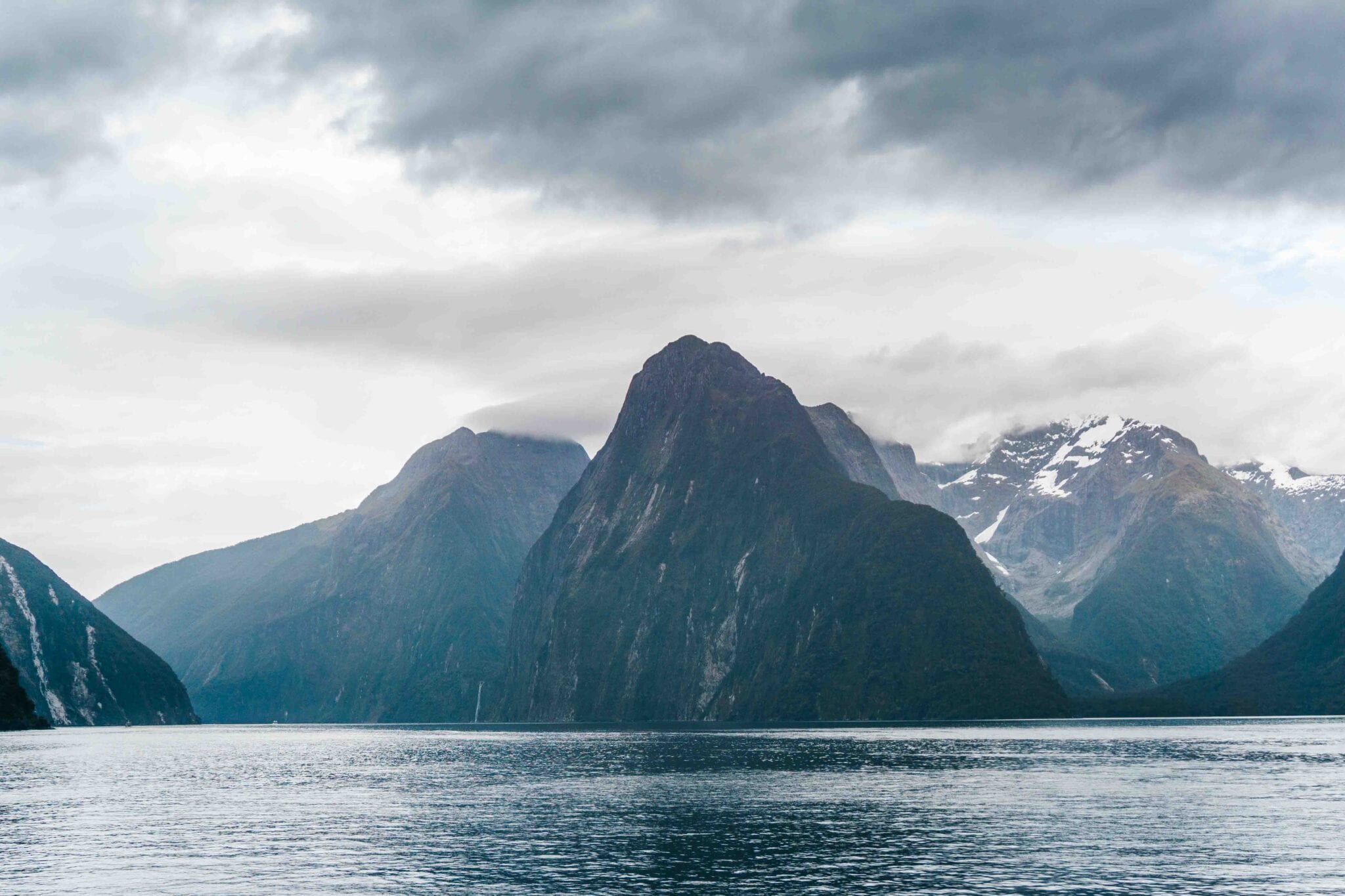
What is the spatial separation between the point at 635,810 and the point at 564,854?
30500mm

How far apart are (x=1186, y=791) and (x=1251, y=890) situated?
62.6 m

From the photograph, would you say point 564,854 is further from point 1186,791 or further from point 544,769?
point 544,769

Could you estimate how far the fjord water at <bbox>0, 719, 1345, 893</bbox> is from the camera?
3108 inches

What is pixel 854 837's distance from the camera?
9850 cm

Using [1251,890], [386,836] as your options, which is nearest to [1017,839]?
[1251,890]

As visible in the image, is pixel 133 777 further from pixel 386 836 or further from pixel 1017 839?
pixel 1017 839

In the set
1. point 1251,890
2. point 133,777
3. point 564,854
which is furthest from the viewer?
point 133,777

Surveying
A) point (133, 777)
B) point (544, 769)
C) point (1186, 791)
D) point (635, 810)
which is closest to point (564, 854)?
point (635, 810)

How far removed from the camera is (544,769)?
19050cm

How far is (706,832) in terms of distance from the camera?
103m

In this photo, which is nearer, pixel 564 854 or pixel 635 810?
pixel 564 854

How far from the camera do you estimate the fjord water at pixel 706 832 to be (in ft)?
259

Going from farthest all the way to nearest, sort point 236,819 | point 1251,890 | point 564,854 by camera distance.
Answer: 1. point 236,819
2. point 564,854
3. point 1251,890

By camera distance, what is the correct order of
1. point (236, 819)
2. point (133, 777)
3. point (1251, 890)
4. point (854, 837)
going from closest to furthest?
point (1251, 890), point (854, 837), point (236, 819), point (133, 777)
